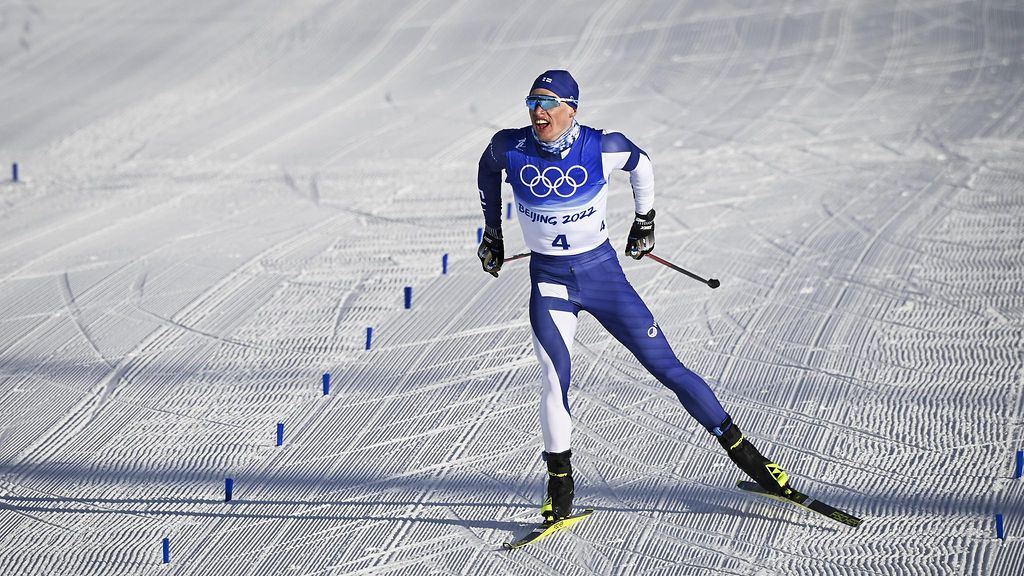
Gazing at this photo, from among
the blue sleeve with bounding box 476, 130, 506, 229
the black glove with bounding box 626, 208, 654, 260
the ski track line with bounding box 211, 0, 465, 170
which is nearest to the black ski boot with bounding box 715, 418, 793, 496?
the black glove with bounding box 626, 208, 654, 260

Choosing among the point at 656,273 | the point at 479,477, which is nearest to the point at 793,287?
the point at 656,273

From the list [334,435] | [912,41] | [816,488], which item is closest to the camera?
[816,488]

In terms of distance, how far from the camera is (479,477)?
579cm

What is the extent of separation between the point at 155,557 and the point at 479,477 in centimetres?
149

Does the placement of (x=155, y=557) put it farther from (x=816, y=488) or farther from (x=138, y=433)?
(x=816, y=488)

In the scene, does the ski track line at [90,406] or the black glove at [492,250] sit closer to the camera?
the black glove at [492,250]

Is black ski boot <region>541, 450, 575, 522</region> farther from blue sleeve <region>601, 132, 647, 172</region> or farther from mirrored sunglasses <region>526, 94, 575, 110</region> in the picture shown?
mirrored sunglasses <region>526, 94, 575, 110</region>

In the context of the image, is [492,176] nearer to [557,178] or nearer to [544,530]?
[557,178]

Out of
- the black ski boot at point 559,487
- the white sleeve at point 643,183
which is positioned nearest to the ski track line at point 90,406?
the black ski boot at point 559,487

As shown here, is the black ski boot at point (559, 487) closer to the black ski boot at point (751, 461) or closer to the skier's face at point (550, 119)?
the black ski boot at point (751, 461)

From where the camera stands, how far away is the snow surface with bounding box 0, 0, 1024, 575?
212 inches

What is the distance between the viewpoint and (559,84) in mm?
5109

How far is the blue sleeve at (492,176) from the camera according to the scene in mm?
5289

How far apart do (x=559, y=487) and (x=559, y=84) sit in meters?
1.71
